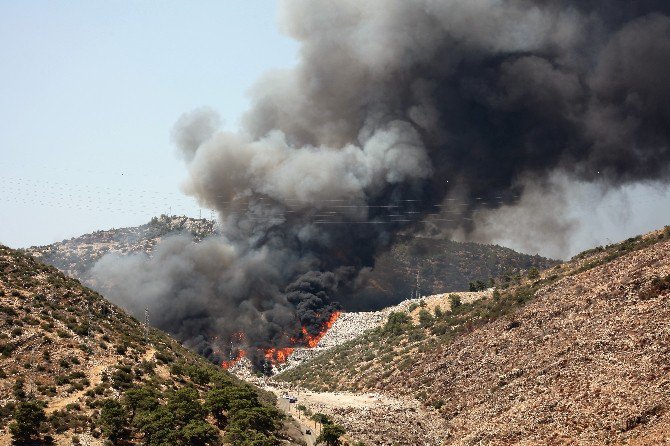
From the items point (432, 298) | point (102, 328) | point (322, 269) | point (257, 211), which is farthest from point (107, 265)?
point (102, 328)

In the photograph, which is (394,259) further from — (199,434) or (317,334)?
(199,434)

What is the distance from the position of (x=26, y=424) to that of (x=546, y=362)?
3673cm

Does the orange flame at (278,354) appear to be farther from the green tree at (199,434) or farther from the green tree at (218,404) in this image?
the green tree at (199,434)

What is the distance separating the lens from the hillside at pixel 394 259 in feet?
400

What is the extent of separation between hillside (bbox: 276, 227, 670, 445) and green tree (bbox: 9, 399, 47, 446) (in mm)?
24913

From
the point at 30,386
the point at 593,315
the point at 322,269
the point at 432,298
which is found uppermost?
→ the point at 322,269

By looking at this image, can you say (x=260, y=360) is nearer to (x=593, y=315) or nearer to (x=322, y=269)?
(x=322, y=269)

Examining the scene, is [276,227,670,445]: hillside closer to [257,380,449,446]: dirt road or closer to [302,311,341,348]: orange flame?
[257,380,449,446]: dirt road

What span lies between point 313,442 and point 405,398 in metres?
13.6

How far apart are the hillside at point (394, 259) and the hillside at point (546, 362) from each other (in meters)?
34.7

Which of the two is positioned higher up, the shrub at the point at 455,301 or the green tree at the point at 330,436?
the shrub at the point at 455,301

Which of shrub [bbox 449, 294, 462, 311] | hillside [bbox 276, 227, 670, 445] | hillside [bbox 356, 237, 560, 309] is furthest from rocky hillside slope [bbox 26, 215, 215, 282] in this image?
hillside [bbox 276, 227, 670, 445]

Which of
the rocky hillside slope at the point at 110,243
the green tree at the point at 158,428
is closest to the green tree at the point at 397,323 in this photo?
the green tree at the point at 158,428

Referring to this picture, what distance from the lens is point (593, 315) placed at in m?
57.4
